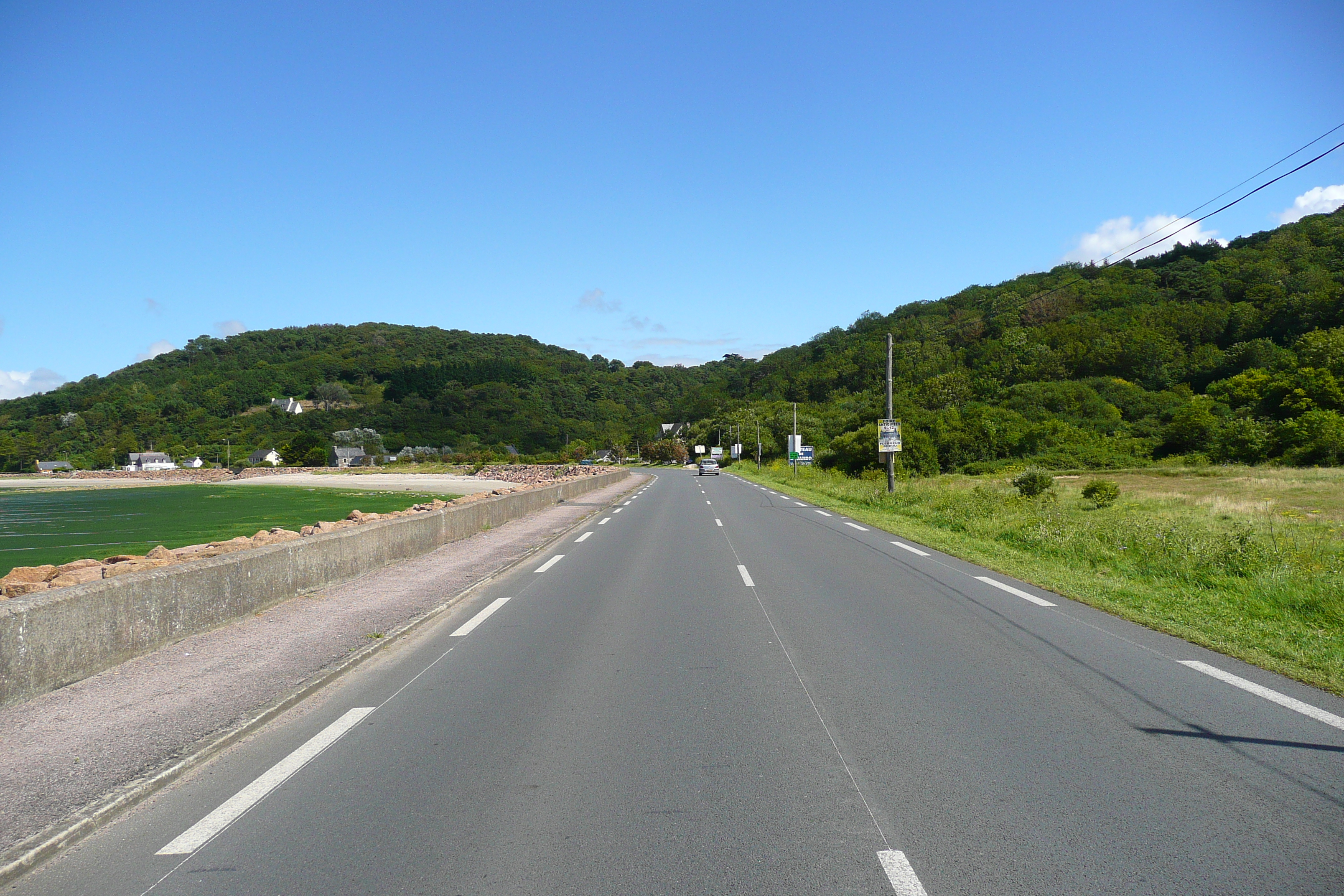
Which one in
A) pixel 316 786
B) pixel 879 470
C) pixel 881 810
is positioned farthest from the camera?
pixel 879 470

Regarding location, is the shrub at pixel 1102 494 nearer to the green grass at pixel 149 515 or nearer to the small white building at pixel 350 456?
the green grass at pixel 149 515

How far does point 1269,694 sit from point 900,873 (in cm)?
403

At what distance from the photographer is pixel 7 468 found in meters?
124

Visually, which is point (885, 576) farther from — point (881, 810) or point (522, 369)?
point (522, 369)

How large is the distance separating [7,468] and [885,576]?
156 m

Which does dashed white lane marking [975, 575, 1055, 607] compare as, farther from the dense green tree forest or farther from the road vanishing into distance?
the dense green tree forest

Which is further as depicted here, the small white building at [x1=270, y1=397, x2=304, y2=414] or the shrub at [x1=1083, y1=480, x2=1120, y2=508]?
the small white building at [x1=270, y1=397, x2=304, y2=414]

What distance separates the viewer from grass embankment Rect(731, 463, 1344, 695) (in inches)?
294

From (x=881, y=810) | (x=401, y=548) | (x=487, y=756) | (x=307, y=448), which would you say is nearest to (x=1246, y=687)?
(x=881, y=810)

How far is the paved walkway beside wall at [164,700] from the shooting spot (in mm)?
4051

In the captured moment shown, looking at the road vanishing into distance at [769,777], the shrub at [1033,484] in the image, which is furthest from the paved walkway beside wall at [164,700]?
the shrub at [1033,484]

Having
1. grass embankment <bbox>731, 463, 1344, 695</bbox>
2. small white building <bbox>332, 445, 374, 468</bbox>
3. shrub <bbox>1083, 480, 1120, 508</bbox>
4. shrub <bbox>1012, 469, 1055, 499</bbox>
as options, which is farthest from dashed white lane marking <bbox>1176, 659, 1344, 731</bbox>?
small white building <bbox>332, 445, 374, 468</bbox>

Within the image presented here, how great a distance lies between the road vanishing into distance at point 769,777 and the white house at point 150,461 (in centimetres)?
14326

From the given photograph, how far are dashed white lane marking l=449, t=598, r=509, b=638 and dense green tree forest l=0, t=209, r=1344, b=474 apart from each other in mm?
32993
